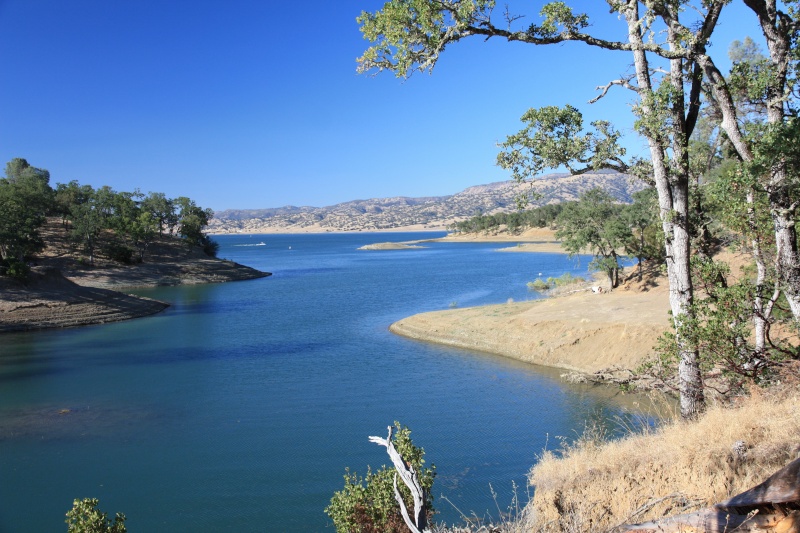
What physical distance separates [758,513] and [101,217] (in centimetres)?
8982

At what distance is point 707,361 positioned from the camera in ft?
31.3

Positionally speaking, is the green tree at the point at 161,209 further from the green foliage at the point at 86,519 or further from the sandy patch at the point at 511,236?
the green foliage at the point at 86,519

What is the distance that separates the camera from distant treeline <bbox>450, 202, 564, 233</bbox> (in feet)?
492

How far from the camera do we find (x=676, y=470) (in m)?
8.55

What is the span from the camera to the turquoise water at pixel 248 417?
600 inches

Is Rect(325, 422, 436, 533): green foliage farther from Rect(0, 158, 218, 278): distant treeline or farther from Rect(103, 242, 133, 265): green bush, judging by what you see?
Rect(103, 242, 133, 265): green bush

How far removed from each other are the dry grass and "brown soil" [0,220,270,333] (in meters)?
45.7

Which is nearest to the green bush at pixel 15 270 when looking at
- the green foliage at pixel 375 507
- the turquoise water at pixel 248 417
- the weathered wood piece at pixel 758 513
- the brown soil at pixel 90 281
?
the brown soil at pixel 90 281

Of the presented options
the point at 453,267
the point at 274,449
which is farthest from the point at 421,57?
the point at 453,267

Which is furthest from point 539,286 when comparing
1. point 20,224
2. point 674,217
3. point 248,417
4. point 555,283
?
point 20,224

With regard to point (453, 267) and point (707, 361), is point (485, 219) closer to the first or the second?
point (453, 267)

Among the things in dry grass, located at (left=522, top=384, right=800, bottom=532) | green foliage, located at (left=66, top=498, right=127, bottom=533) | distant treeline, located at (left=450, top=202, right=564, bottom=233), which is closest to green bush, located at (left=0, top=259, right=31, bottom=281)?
green foliage, located at (left=66, top=498, right=127, bottom=533)

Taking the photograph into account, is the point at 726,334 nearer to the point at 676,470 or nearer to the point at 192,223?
the point at 676,470

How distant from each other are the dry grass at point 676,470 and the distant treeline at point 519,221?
126487 millimetres
